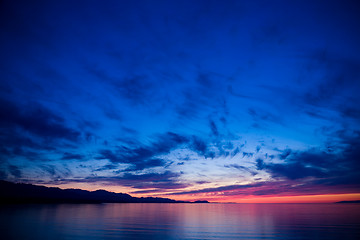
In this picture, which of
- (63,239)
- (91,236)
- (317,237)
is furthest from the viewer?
(317,237)

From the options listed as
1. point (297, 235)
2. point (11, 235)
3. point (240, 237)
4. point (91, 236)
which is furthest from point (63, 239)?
point (297, 235)

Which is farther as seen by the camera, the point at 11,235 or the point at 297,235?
the point at 297,235

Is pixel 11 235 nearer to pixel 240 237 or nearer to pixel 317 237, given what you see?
pixel 240 237

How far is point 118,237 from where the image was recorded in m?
28.0

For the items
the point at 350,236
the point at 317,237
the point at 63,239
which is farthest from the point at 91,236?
the point at 350,236

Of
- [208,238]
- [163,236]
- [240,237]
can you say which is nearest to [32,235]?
[163,236]

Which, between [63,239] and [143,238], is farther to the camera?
[143,238]

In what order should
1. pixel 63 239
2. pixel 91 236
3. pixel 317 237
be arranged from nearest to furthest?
pixel 63 239 < pixel 91 236 < pixel 317 237

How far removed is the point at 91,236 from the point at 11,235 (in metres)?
9.84

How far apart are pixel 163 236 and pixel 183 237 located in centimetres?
299

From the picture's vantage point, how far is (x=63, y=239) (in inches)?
1005

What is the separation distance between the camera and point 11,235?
25984 mm

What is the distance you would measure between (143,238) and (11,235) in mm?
16934

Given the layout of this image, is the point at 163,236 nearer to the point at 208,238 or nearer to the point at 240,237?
the point at 208,238
